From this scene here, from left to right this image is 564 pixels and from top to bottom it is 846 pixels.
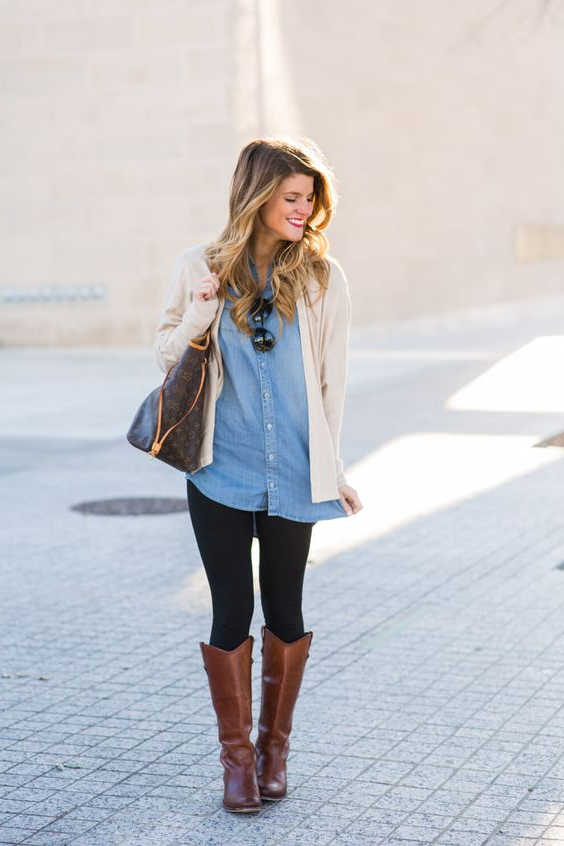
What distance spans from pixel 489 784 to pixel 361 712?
2.69 feet

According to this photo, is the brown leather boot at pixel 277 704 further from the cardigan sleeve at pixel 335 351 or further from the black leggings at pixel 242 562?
the cardigan sleeve at pixel 335 351

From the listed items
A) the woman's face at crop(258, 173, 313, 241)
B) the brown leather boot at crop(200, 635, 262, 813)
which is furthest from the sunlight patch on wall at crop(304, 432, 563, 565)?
the woman's face at crop(258, 173, 313, 241)

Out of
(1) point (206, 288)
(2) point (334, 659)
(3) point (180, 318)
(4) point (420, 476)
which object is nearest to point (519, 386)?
(4) point (420, 476)

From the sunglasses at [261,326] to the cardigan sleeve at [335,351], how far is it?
0.57ft

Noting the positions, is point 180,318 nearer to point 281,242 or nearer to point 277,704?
point 281,242

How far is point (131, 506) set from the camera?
9.49m

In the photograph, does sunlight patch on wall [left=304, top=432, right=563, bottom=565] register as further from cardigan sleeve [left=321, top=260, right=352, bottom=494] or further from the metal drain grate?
cardigan sleeve [left=321, top=260, right=352, bottom=494]

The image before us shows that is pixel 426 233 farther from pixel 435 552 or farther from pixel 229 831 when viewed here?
pixel 229 831

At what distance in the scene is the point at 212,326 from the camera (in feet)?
14.0

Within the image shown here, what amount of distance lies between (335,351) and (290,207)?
0.44 metres

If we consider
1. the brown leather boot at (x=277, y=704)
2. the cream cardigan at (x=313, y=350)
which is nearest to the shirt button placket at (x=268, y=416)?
the cream cardigan at (x=313, y=350)

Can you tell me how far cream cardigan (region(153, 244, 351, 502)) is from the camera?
169 inches

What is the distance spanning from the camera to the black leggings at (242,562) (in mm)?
4301

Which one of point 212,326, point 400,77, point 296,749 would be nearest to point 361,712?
point 296,749
